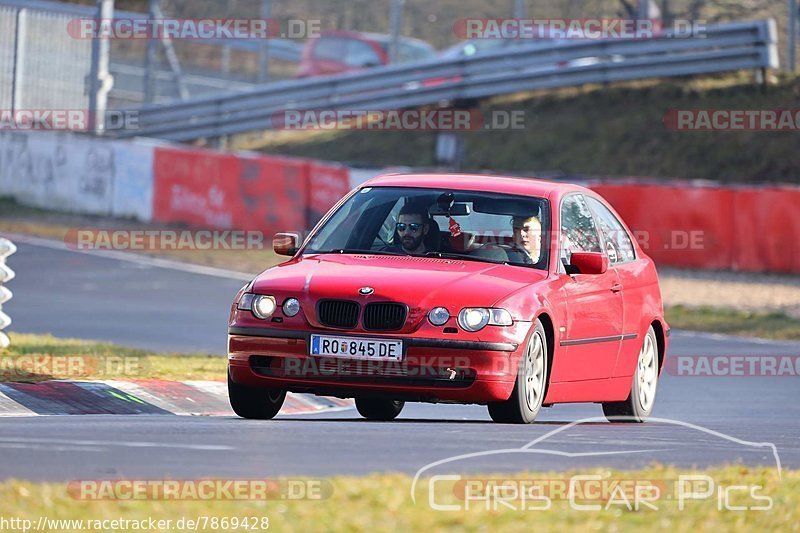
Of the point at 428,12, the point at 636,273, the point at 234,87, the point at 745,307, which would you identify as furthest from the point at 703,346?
the point at 428,12

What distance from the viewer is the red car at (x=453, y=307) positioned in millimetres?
8602

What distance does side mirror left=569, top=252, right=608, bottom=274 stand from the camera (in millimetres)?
9461

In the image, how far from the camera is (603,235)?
1041cm

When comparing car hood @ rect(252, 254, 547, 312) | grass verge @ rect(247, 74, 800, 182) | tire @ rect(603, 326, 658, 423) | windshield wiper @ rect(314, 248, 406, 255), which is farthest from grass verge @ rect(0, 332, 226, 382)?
grass verge @ rect(247, 74, 800, 182)

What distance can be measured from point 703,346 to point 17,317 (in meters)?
7.20

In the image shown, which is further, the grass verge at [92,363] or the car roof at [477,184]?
the grass verge at [92,363]

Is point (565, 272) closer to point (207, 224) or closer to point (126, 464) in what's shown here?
point (126, 464)

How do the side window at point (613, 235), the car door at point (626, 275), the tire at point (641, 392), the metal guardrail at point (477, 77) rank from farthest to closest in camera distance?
1. the metal guardrail at point (477, 77)
2. the tire at point (641, 392)
3. the side window at point (613, 235)
4. the car door at point (626, 275)

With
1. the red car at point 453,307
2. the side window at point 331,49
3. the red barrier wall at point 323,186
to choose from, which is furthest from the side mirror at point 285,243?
the side window at point 331,49

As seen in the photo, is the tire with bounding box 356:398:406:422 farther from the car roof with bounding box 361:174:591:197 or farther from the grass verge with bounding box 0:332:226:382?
the car roof with bounding box 361:174:591:197

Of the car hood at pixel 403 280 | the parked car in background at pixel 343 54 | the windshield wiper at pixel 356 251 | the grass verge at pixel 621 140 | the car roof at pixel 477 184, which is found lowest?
the car hood at pixel 403 280

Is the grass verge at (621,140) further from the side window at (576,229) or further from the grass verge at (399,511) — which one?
the grass verge at (399,511)

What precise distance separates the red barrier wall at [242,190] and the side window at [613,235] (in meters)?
14.6

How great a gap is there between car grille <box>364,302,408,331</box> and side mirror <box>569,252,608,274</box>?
1.37 meters
